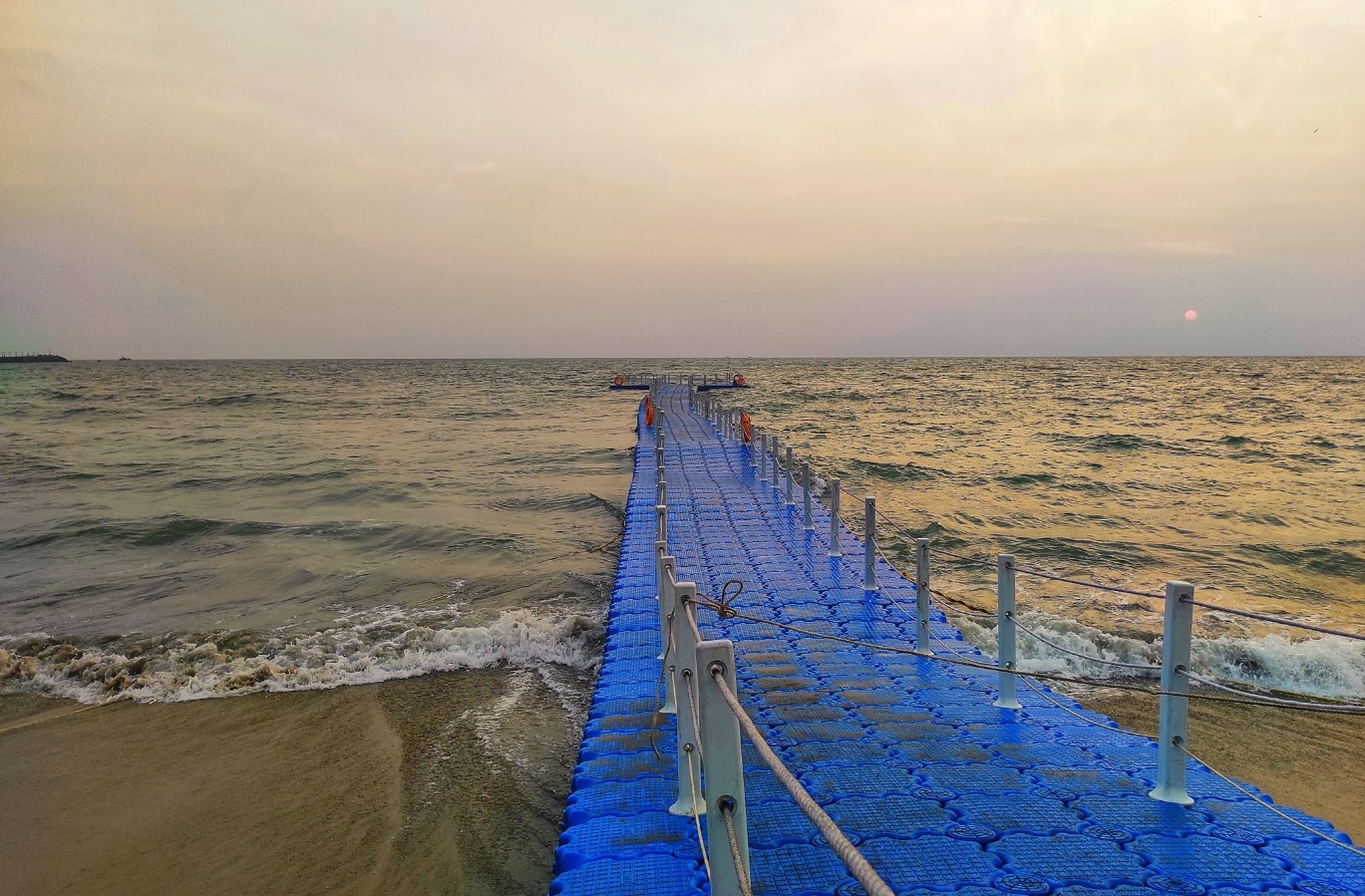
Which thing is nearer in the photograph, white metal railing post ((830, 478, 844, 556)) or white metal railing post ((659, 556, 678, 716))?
white metal railing post ((659, 556, 678, 716))

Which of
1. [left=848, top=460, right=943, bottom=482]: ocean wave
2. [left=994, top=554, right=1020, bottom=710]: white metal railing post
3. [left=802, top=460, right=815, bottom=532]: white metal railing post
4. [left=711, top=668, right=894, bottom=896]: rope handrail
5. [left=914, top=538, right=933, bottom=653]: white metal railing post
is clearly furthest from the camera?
[left=848, top=460, right=943, bottom=482]: ocean wave

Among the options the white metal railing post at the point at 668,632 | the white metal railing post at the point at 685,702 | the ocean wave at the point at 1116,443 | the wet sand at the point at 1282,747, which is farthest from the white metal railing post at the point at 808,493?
the ocean wave at the point at 1116,443

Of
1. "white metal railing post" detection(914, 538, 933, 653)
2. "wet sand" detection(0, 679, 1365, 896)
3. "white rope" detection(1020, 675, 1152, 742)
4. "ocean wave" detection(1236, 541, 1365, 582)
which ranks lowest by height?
"ocean wave" detection(1236, 541, 1365, 582)

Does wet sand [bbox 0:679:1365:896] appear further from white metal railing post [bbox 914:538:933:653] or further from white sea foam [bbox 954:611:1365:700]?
white metal railing post [bbox 914:538:933:653]

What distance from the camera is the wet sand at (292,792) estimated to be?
17.4ft

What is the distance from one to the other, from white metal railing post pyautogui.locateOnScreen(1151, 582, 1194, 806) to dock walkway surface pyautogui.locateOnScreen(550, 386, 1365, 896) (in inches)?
5.0

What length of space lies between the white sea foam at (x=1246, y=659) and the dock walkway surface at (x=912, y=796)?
84.6 inches

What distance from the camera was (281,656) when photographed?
9398mm

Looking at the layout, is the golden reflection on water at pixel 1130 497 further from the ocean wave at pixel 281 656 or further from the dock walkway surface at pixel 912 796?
the ocean wave at pixel 281 656

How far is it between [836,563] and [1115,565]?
661 centimetres

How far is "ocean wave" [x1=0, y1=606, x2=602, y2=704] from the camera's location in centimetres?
866

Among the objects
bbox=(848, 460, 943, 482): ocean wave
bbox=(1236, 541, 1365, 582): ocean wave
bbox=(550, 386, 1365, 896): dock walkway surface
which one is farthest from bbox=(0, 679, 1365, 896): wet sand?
bbox=(848, 460, 943, 482): ocean wave

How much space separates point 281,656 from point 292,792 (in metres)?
Result: 3.56

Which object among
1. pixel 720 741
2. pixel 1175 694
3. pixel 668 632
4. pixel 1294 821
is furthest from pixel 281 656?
pixel 1294 821
